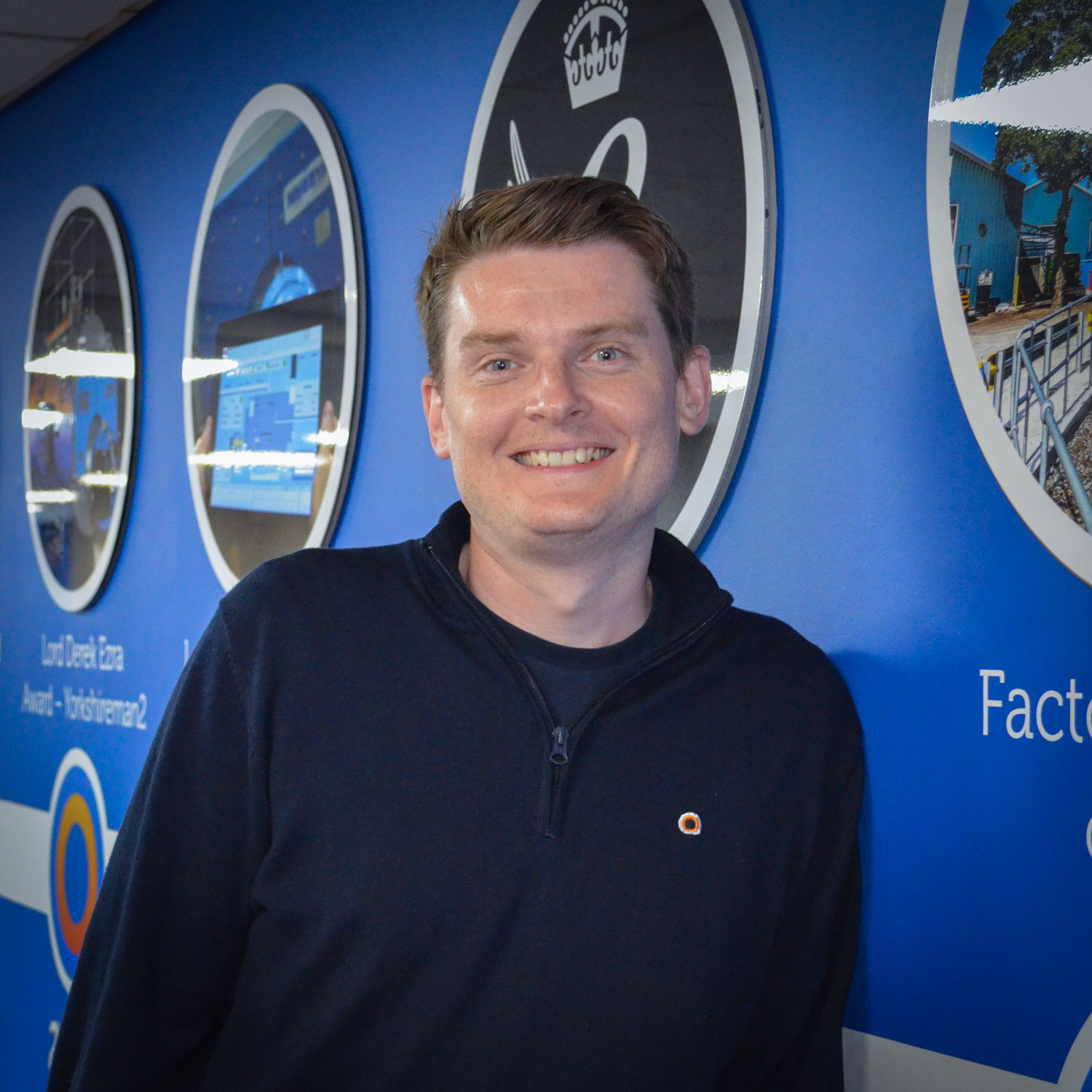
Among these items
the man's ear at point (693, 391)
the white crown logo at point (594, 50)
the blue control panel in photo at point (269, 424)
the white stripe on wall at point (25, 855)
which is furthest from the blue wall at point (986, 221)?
the white stripe on wall at point (25, 855)

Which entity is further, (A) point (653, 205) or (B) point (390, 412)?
(B) point (390, 412)

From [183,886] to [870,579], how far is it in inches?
26.1

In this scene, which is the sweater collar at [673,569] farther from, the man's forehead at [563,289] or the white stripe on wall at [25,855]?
the white stripe on wall at [25,855]

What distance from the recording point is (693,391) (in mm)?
1111

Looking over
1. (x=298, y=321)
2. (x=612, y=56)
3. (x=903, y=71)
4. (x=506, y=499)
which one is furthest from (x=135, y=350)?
(x=903, y=71)

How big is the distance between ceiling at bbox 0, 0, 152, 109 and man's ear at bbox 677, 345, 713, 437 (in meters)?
1.66

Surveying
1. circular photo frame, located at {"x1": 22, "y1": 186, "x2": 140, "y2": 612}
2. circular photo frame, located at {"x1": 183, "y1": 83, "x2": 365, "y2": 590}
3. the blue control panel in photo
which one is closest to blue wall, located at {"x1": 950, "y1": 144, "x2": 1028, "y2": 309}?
circular photo frame, located at {"x1": 183, "y1": 83, "x2": 365, "y2": 590}

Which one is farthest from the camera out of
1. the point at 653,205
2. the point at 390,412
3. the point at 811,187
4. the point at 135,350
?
the point at 135,350

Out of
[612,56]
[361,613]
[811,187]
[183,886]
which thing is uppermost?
[612,56]

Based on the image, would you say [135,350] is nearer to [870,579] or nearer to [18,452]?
[18,452]

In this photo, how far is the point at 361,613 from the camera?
3.52 ft

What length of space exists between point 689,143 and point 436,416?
40cm

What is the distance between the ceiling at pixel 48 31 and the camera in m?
2.21

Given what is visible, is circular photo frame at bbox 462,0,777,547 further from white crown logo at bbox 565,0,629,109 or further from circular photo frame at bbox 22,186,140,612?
circular photo frame at bbox 22,186,140,612
